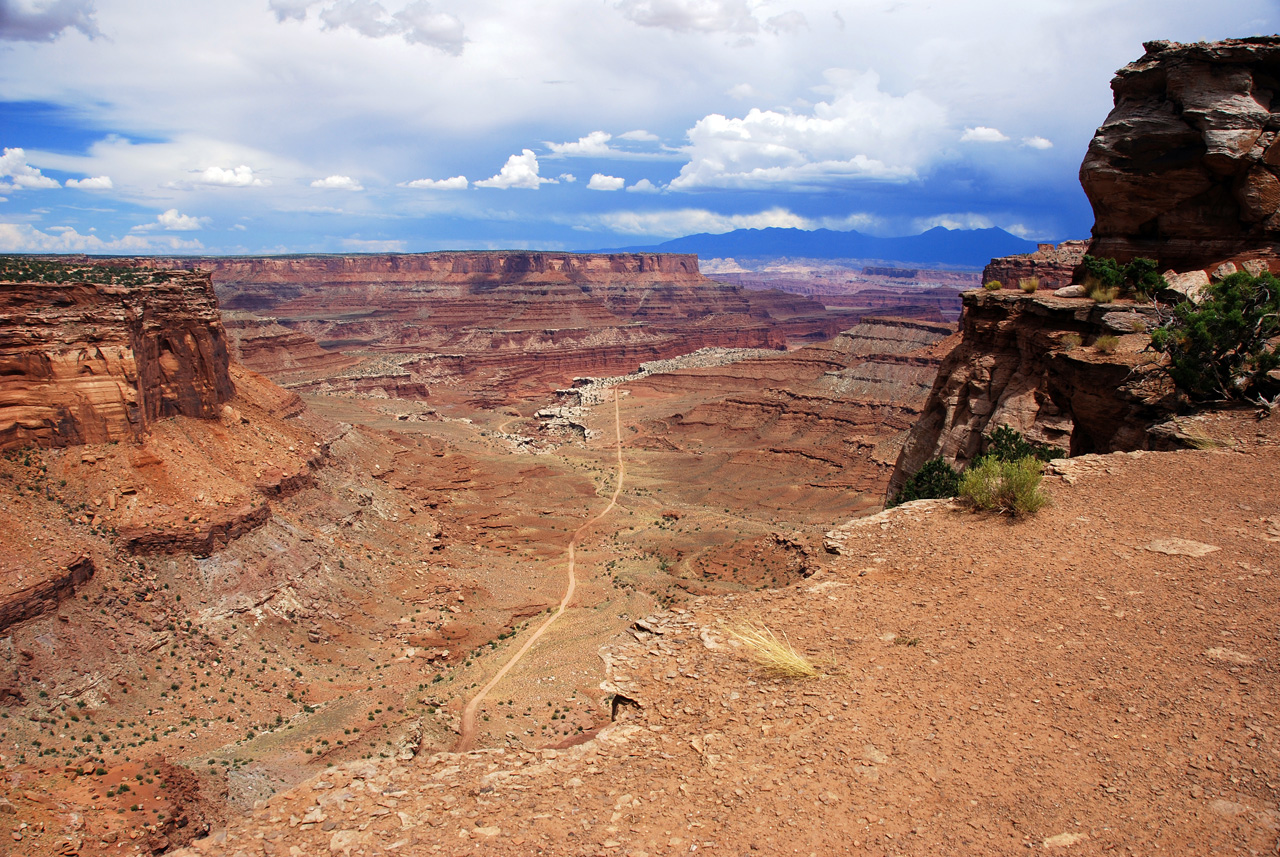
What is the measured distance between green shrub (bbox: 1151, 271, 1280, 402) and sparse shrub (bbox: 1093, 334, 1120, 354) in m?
1.62

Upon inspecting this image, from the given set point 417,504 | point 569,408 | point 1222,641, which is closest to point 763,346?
point 569,408

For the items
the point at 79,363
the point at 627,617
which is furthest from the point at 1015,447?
the point at 79,363

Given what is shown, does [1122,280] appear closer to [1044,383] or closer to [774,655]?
[1044,383]

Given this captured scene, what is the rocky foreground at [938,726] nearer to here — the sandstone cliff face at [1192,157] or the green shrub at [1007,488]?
the green shrub at [1007,488]

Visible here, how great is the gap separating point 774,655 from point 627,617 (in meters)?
15.9

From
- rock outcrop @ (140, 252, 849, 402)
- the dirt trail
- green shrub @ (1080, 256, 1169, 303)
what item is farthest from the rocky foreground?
rock outcrop @ (140, 252, 849, 402)

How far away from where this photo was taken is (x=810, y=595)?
1085 centimetres

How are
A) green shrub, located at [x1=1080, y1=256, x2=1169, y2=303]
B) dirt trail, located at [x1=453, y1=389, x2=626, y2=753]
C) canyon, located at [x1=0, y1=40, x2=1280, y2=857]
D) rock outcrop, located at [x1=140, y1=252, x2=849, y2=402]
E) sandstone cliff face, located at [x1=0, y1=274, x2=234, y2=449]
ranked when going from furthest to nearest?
rock outcrop, located at [x1=140, y1=252, x2=849, y2=402] → sandstone cliff face, located at [x1=0, y1=274, x2=234, y2=449] → green shrub, located at [x1=1080, y1=256, x2=1169, y2=303] → dirt trail, located at [x1=453, y1=389, x2=626, y2=753] → canyon, located at [x1=0, y1=40, x2=1280, y2=857]

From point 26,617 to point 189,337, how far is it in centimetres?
1408

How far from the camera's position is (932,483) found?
18.9m

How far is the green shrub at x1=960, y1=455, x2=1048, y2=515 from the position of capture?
1189cm

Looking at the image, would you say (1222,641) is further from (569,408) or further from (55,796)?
(569,408)

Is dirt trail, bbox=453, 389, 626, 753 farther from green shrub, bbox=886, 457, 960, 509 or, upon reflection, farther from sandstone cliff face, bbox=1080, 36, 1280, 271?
sandstone cliff face, bbox=1080, 36, 1280, 271

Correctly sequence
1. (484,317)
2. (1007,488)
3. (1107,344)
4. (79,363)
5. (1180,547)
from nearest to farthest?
(1180,547)
(1007,488)
(1107,344)
(79,363)
(484,317)
